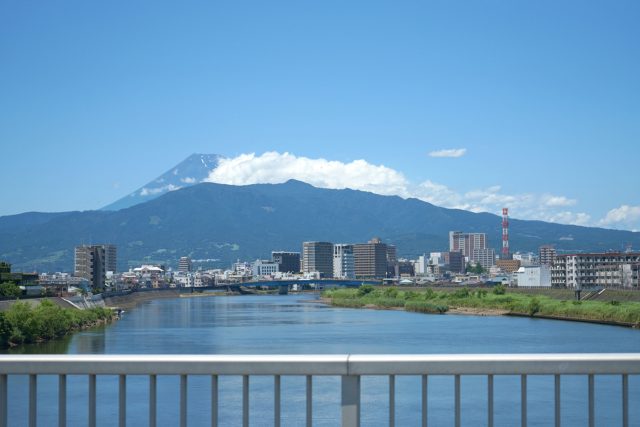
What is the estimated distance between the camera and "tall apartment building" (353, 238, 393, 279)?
110312mm

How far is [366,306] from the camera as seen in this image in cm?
4812

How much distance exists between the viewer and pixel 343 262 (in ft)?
376

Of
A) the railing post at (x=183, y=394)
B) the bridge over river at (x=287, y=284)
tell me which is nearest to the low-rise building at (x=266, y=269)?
the bridge over river at (x=287, y=284)

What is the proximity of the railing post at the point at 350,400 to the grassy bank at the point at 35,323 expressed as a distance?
19661mm

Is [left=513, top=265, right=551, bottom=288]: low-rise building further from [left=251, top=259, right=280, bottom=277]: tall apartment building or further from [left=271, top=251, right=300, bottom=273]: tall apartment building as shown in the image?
[left=271, top=251, right=300, bottom=273]: tall apartment building

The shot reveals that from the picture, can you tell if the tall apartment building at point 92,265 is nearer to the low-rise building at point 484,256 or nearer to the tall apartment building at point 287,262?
Result: the tall apartment building at point 287,262

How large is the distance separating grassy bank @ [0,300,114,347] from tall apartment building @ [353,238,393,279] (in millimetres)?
82349

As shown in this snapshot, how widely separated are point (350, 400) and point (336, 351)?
688 inches

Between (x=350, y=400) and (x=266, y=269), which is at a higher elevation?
(x=350, y=400)

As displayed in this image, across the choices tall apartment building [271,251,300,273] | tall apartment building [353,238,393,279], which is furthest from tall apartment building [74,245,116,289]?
tall apartment building [271,251,300,273]

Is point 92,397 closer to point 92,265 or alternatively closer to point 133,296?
point 92,265

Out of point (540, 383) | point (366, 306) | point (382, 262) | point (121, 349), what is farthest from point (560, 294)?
point (382, 262)

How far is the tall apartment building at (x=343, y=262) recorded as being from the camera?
11381 centimetres

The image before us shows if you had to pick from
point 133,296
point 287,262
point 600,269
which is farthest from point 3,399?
point 287,262
